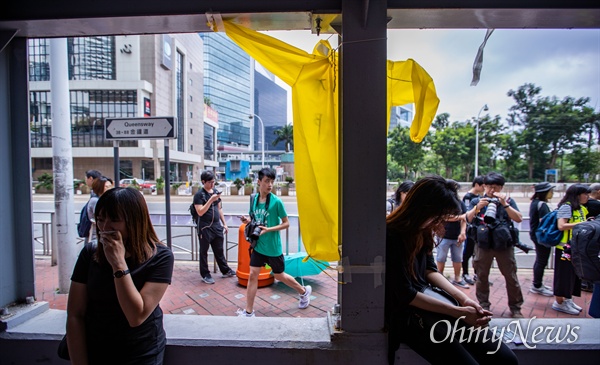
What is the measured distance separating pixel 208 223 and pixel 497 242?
4132mm

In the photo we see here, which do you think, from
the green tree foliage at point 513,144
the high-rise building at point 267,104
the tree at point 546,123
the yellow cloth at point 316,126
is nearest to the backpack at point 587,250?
the yellow cloth at point 316,126

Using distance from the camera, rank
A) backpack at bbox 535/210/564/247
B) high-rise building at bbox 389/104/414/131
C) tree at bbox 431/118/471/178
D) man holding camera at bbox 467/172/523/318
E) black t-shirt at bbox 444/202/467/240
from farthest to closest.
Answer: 1. high-rise building at bbox 389/104/414/131
2. tree at bbox 431/118/471/178
3. black t-shirt at bbox 444/202/467/240
4. backpack at bbox 535/210/564/247
5. man holding camera at bbox 467/172/523/318

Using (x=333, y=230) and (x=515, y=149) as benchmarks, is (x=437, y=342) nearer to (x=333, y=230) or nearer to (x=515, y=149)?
(x=333, y=230)

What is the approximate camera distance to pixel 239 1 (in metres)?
2.05

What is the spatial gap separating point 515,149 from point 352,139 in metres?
35.6

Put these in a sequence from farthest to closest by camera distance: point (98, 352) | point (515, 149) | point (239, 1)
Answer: point (515, 149) → point (239, 1) → point (98, 352)

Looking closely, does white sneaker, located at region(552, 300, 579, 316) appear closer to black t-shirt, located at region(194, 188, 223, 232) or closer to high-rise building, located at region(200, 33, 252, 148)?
black t-shirt, located at region(194, 188, 223, 232)

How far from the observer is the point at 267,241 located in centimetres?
353

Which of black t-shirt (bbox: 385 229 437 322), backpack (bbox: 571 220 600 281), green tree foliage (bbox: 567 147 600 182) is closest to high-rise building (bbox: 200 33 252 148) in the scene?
green tree foliage (bbox: 567 147 600 182)

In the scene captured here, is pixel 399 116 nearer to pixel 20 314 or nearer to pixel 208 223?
pixel 208 223

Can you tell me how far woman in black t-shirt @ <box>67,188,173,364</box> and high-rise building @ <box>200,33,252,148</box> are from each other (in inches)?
2649

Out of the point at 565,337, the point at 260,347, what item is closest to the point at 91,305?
the point at 260,347

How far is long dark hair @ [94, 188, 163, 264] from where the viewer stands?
1456 millimetres

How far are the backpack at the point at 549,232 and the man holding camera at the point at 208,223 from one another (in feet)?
15.6
